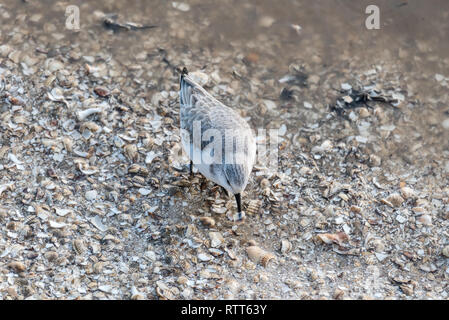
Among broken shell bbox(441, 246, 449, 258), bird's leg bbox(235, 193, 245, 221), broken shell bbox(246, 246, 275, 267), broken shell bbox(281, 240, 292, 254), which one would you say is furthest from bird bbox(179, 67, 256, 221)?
broken shell bbox(441, 246, 449, 258)

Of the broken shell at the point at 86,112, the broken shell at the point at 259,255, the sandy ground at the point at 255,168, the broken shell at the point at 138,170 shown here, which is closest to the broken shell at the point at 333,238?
the sandy ground at the point at 255,168

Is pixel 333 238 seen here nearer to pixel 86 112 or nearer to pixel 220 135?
pixel 220 135

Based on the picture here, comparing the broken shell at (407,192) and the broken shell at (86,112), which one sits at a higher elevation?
the broken shell at (86,112)

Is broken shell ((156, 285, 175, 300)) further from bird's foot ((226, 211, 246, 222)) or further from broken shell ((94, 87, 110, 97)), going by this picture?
broken shell ((94, 87, 110, 97))

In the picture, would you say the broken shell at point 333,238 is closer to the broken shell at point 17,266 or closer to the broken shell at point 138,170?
the broken shell at point 138,170

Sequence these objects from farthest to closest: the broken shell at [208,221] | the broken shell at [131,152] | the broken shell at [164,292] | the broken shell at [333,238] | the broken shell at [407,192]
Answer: the broken shell at [131,152] < the broken shell at [407,192] < the broken shell at [208,221] < the broken shell at [333,238] < the broken shell at [164,292]

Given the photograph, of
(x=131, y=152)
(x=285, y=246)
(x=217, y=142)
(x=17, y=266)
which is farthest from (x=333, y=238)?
(x=17, y=266)
